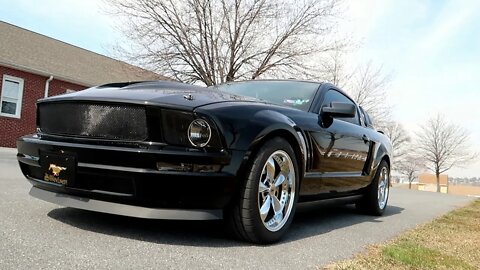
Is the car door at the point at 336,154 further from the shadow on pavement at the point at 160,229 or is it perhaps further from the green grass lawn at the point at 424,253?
the green grass lawn at the point at 424,253

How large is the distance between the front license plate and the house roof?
1551cm

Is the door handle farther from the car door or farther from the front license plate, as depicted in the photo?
the front license plate

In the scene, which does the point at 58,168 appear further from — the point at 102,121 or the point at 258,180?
the point at 258,180

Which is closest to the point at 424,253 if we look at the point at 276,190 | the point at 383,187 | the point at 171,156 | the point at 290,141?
the point at 276,190

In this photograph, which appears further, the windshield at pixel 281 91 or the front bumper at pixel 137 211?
the windshield at pixel 281 91

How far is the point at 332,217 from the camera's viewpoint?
5055mm

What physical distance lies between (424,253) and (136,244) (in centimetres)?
213

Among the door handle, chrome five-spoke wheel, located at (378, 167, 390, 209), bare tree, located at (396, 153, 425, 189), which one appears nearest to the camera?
the door handle

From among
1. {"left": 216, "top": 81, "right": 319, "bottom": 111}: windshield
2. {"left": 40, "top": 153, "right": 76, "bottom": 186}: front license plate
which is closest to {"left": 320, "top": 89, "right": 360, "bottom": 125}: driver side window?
{"left": 216, "top": 81, "right": 319, "bottom": 111}: windshield

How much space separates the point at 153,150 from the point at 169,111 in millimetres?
274

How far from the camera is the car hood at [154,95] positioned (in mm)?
2730

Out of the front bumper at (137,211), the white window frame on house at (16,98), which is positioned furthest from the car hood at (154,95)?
the white window frame on house at (16,98)

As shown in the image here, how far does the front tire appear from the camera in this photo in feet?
9.41

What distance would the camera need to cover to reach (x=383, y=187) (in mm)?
6086
